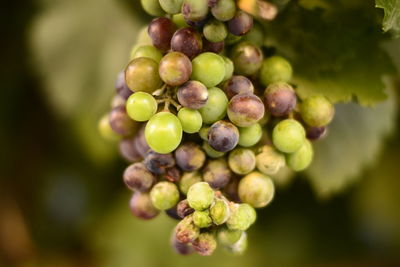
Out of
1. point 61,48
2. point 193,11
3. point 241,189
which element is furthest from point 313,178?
point 61,48

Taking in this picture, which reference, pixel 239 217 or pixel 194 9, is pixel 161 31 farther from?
pixel 239 217

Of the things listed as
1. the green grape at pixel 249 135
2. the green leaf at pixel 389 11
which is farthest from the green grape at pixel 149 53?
the green leaf at pixel 389 11

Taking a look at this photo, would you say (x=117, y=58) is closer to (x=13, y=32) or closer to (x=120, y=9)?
(x=120, y=9)

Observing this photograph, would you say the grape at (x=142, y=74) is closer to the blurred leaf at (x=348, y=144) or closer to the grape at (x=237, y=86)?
the grape at (x=237, y=86)

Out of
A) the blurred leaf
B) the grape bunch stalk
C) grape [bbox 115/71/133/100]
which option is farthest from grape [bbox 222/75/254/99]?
the blurred leaf

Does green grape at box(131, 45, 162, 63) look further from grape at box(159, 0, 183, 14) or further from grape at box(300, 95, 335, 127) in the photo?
grape at box(300, 95, 335, 127)

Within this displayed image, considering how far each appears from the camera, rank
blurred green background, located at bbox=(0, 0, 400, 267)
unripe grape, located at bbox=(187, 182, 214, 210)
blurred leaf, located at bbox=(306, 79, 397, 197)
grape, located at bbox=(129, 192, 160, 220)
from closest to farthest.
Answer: unripe grape, located at bbox=(187, 182, 214, 210)
grape, located at bbox=(129, 192, 160, 220)
blurred leaf, located at bbox=(306, 79, 397, 197)
blurred green background, located at bbox=(0, 0, 400, 267)
